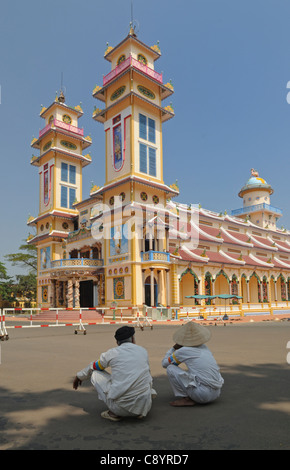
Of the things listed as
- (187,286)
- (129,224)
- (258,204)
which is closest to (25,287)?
(187,286)

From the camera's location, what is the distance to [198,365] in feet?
14.1

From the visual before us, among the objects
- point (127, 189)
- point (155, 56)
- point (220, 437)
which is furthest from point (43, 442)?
point (155, 56)

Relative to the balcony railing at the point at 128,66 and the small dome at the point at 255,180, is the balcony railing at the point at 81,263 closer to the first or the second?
the balcony railing at the point at 128,66

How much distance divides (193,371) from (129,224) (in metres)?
24.4

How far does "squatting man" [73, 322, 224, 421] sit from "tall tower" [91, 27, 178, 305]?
22.7m

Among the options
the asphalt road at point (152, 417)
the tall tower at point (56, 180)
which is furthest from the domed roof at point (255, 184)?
the asphalt road at point (152, 417)

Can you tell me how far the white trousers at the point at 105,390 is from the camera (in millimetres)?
3850

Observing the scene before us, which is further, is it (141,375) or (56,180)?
(56,180)

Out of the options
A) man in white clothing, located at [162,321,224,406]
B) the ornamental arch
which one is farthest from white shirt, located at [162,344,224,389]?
the ornamental arch

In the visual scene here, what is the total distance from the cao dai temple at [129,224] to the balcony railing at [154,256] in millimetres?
76

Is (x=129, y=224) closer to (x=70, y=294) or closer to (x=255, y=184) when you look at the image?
(x=70, y=294)

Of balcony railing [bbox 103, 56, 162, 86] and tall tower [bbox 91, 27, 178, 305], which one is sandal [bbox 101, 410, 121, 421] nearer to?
tall tower [bbox 91, 27, 178, 305]

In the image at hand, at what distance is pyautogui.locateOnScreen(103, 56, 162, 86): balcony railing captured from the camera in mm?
30328
